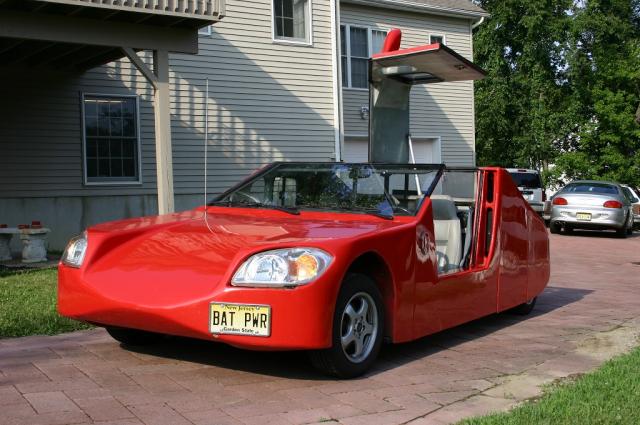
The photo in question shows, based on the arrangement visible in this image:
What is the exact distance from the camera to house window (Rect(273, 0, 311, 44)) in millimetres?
16500

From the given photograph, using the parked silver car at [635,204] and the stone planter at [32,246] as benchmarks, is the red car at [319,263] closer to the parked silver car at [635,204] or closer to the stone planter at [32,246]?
the stone planter at [32,246]

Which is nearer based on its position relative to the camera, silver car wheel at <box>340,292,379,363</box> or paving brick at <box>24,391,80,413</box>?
paving brick at <box>24,391,80,413</box>

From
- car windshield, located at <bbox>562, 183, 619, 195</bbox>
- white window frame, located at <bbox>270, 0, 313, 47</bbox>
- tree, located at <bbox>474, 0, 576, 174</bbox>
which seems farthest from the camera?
tree, located at <bbox>474, 0, 576, 174</bbox>

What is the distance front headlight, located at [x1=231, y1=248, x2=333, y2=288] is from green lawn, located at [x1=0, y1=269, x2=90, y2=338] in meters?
2.51

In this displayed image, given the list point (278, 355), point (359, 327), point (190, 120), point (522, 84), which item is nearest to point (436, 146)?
point (190, 120)

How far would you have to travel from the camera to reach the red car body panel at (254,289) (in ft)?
14.0

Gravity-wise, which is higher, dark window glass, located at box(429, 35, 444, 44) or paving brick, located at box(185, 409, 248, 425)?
dark window glass, located at box(429, 35, 444, 44)

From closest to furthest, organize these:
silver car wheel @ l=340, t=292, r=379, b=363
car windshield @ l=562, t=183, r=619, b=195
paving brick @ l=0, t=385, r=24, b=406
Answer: paving brick @ l=0, t=385, r=24, b=406, silver car wheel @ l=340, t=292, r=379, b=363, car windshield @ l=562, t=183, r=619, b=195

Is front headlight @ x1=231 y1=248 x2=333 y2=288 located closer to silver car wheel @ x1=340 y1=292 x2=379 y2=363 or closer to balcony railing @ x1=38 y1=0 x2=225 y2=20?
silver car wheel @ x1=340 y1=292 x2=379 y2=363

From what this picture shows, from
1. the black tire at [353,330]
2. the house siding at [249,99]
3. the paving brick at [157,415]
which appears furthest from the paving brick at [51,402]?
the house siding at [249,99]

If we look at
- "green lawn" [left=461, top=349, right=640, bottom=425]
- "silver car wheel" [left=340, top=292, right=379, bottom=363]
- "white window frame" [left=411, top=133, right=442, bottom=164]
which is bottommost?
"green lawn" [left=461, top=349, right=640, bottom=425]

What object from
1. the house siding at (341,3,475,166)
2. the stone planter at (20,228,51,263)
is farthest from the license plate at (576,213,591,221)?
the stone planter at (20,228,51,263)

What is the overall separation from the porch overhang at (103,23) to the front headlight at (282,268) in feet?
21.5

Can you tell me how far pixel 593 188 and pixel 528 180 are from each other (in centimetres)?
225
